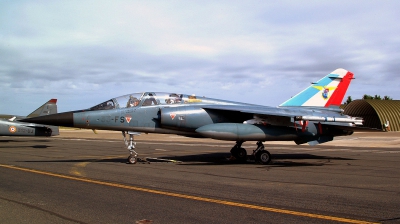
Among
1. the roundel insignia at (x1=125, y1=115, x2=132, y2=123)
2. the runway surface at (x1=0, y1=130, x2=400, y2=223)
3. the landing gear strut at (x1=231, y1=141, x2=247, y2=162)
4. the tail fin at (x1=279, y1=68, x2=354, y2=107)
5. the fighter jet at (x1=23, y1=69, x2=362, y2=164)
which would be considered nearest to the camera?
the runway surface at (x1=0, y1=130, x2=400, y2=223)

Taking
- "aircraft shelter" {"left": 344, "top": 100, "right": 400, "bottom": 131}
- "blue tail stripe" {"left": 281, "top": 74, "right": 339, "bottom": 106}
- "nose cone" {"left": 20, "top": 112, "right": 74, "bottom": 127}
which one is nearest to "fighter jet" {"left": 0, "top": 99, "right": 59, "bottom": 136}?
"nose cone" {"left": 20, "top": 112, "right": 74, "bottom": 127}

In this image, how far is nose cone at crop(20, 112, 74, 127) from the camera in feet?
41.3

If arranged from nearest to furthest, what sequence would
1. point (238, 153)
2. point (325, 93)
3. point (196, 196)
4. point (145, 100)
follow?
Answer: point (196, 196) < point (145, 100) < point (238, 153) < point (325, 93)

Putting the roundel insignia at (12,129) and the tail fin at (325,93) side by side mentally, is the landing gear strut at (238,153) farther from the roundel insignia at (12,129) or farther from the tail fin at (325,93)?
the roundel insignia at (12,129)

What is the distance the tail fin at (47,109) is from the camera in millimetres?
29875

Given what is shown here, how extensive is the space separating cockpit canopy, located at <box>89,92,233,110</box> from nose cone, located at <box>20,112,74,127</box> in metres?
0.97

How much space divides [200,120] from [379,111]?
46.7m

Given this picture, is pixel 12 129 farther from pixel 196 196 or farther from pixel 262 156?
pixel 196 196

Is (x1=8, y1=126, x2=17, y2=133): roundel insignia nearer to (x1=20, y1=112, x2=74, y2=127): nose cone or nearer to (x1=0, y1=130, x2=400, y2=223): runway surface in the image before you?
(x1=20, y1=112, x2=74, y2=127): nose cone

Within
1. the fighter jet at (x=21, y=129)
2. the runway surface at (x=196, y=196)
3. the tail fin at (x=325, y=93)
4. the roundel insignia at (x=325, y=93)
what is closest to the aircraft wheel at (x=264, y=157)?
the runway surface at (x=196, y=196)

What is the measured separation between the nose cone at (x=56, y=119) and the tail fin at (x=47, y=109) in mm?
18637

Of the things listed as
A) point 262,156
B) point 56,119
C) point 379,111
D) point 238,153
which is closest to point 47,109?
point 56,119

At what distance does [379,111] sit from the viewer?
5281 cm

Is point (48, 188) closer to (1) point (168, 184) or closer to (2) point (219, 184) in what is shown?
(1) point (168, 184)
